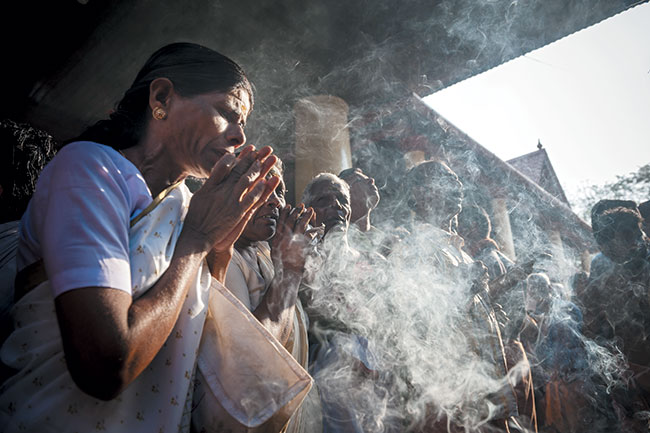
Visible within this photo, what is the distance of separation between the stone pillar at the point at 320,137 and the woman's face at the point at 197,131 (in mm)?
3922

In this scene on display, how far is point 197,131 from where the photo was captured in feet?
5.22

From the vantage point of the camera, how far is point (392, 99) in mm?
6371

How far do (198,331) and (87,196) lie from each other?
560mm

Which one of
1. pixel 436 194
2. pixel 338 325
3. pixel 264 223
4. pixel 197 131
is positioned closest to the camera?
pixel 197 131

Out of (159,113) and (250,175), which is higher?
(159,113)

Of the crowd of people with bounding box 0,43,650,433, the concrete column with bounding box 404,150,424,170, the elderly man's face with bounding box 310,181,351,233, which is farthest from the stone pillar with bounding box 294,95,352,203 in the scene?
the concrete column with bounding box 404,150,424,170

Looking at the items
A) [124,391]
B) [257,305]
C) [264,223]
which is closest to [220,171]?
[124,391]

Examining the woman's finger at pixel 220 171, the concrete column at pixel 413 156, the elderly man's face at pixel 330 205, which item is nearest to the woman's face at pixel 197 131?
the woman's finger at pixel 220 171

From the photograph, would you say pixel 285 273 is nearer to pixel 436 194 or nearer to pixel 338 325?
pixel 338 325

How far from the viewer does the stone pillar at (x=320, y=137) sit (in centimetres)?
563

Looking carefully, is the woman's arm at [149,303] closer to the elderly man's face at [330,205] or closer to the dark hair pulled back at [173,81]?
the dark hair pulled back at [173,81]

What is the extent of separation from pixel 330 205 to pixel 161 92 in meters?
1.88

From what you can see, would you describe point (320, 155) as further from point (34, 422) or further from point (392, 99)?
point (34, 422)

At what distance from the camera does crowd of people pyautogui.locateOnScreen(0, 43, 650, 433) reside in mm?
1042
